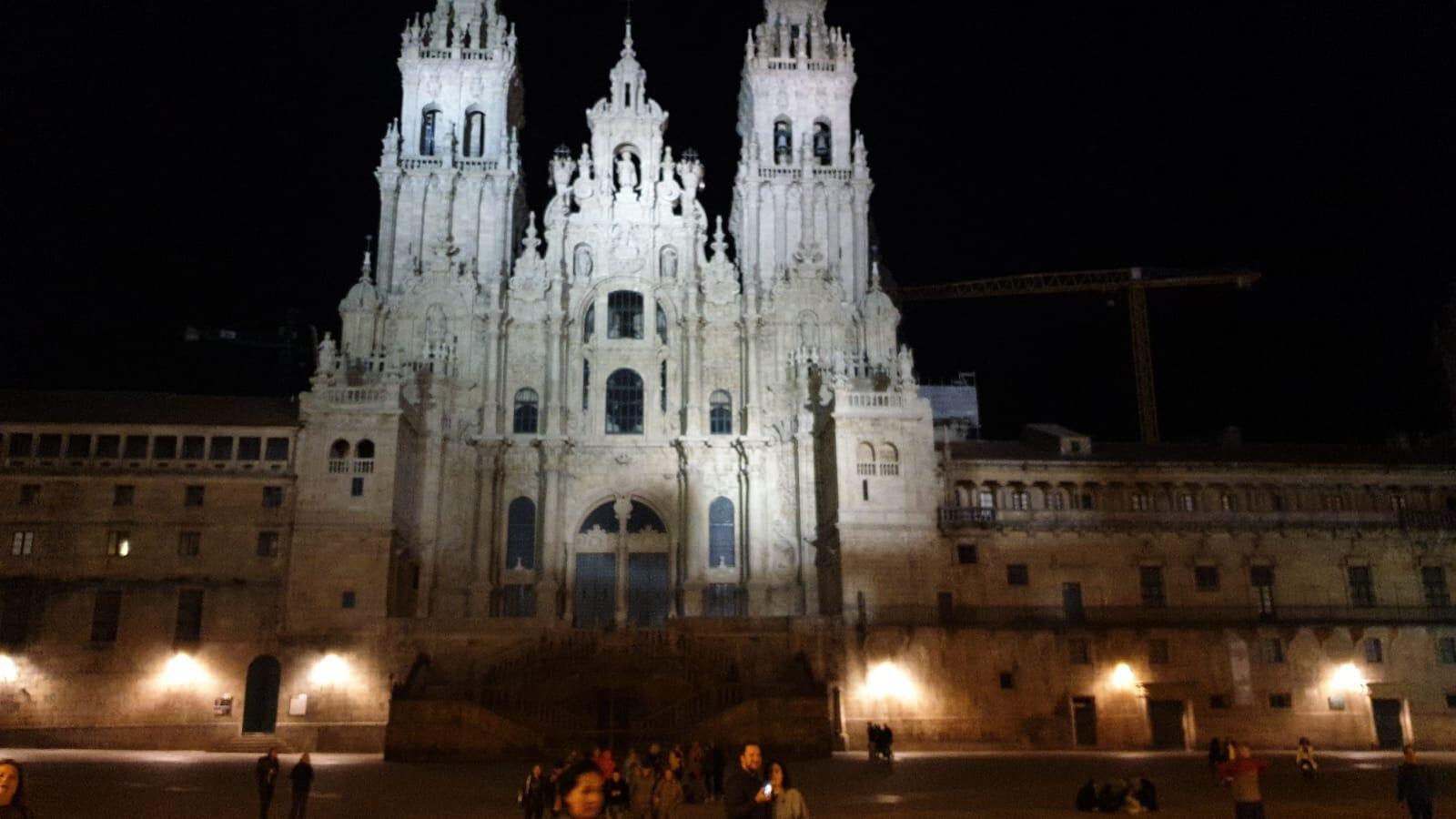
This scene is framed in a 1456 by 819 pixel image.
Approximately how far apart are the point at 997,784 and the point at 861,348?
1238 inches

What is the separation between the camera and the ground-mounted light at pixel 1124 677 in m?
48.1

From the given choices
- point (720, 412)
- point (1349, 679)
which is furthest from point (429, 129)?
point (1349, 679)

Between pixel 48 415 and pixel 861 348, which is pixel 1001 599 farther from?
pixel 48 415

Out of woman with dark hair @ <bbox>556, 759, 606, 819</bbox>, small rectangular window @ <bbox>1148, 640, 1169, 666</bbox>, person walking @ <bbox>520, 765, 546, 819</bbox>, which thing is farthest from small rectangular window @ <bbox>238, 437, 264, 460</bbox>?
woman with dark hair @ <bbox>556, 759, 606, 819</bbox>

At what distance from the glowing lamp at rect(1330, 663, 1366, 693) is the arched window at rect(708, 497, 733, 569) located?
27510 mm

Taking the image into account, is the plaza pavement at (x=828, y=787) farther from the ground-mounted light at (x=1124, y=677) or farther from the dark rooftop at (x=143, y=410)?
the dark rooftop at (x=143, y=410)

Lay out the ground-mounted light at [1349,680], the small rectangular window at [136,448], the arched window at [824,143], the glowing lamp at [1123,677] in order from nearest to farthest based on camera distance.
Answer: the glowing lamp at [1123,677] → the ground-mounted light at [1349,680] → the small rectangular window at [136,448] → the arched window at [824,143]

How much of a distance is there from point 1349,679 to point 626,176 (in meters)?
42.3

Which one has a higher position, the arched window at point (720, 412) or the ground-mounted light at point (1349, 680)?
the arched window at point (720, 412)

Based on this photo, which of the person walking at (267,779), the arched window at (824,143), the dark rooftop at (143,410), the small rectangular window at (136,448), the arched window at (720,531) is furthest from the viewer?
the arched window at (824,143)

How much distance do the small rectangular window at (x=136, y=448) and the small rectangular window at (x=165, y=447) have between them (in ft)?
1.64

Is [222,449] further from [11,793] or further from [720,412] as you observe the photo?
[11,793]

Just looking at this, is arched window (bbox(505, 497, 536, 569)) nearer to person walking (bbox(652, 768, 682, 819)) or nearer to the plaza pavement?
the plaza pavement

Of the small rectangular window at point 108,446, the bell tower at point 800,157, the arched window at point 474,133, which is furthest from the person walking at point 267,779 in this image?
the arched window at point 474,133
